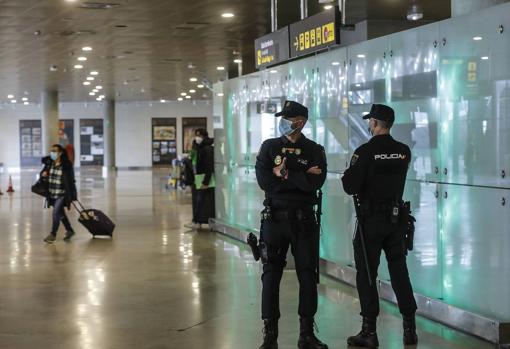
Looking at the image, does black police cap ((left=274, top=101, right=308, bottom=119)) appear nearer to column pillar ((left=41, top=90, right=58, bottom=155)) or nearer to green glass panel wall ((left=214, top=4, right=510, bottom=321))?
green glass panel wall ((left=214, top=4, right=510, bottom=321))

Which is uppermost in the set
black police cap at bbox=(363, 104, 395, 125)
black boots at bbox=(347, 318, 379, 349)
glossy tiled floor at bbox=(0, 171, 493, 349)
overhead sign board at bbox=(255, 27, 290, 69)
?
overhead sign board at bbox=(255, 27, 290, 69)

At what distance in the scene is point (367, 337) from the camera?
639 cm

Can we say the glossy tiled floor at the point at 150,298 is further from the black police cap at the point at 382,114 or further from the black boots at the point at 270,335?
the black police cap at the point at 382,114

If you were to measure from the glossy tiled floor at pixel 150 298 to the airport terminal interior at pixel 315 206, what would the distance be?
0.03 metres

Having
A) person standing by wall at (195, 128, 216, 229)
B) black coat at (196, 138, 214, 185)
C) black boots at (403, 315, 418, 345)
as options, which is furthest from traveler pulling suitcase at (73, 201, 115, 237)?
black boots at (403, 315, 418, 345)

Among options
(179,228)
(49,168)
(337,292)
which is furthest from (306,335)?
(179,228)

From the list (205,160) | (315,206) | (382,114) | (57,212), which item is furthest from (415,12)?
(382,114)

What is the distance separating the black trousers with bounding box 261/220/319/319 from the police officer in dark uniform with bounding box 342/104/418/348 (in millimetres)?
428

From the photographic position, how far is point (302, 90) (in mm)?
10664

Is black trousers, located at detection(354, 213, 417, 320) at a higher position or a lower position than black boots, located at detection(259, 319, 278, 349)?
higher

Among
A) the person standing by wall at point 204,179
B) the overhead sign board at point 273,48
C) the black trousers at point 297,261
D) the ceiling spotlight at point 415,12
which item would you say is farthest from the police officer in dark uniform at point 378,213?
the person standing by wall at point 204,179

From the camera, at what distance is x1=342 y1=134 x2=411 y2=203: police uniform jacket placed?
635cm

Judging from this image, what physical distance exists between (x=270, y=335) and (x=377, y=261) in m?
1.02

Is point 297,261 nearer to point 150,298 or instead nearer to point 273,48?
point 150,298
